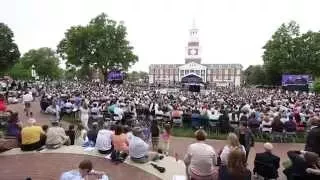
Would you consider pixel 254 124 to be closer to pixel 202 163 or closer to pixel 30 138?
pixel 30 138

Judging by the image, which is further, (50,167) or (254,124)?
(254,124)

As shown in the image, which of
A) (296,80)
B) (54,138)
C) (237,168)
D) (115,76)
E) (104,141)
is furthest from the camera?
(115,76)

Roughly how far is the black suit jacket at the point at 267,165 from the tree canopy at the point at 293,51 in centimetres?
6001

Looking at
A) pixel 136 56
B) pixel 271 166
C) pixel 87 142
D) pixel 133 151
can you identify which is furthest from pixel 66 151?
pixel 136 56

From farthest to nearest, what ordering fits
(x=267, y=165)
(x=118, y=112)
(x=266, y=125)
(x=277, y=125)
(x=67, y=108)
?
(x=67, y=108)
(x=118, y=112)
(x=266, y=125)
(x=277, y=125)
(x=267, y=165)

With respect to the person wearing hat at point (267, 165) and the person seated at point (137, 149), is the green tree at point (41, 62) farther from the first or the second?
the person wearing hat at point (267, 165)

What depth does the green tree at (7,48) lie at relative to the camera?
55.3 m

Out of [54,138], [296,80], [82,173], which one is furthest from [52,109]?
[296,80]

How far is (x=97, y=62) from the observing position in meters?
74.2

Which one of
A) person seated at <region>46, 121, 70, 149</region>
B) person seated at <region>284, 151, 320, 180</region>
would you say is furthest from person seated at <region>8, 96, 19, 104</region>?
person seated at <region>284, 151, 320, 180</region>

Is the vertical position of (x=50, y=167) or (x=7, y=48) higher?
(x=7, y=48)

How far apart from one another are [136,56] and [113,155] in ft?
223

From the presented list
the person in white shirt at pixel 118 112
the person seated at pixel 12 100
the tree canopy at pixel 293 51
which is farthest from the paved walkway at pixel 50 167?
the tree canopy at pixel 293 51

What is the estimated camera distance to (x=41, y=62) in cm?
10519
